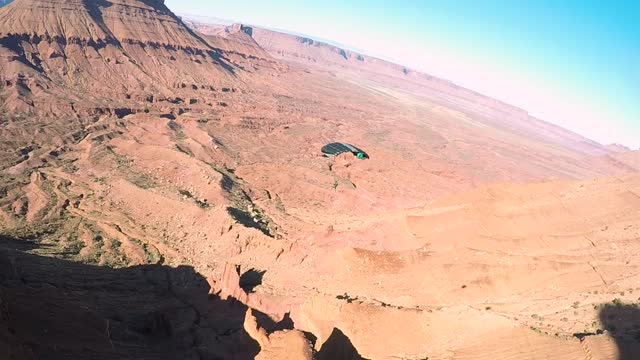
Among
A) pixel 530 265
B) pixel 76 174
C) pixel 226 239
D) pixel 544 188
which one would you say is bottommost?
pixel 76 174

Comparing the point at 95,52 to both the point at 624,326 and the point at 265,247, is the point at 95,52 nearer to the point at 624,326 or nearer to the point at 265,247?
the point at 265,247

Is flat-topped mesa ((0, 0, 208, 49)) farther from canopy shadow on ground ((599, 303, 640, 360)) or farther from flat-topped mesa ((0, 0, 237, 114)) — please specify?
canopy shadow on ground ((599, 303, 640, 360))

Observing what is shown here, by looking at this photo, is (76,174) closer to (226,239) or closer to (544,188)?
(226,239)

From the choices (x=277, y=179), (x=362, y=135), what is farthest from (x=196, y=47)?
(x=277, y=179)

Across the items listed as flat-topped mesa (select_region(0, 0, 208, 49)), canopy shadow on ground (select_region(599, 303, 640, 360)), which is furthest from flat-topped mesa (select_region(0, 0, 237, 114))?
canopy shadow on ground (select_region(599, 303, 640, 360))

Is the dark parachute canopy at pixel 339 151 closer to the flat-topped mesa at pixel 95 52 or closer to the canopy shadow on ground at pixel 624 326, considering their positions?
the flat-topped mesa at pixel 95 52

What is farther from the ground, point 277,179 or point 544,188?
point 544,188
